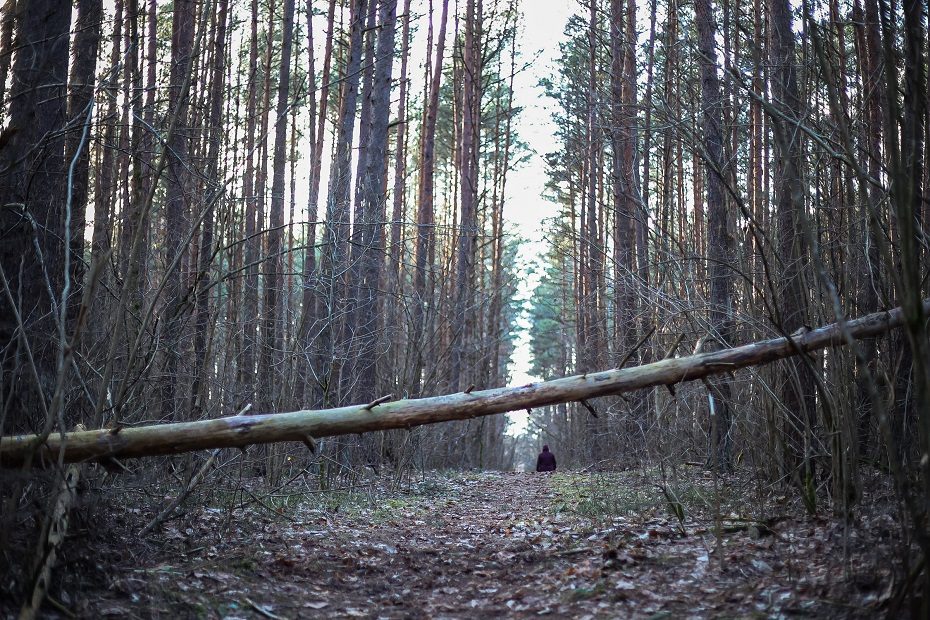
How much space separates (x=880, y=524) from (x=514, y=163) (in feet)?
68.2

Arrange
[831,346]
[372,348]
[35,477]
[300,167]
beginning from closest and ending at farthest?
[35,477], [831,346], [372,348], [300,167]

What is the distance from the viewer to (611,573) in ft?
14.6

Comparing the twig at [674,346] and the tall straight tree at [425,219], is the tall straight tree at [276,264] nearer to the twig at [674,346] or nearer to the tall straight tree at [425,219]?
the tall straight tree at [425,219]

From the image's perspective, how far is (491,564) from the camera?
520cm

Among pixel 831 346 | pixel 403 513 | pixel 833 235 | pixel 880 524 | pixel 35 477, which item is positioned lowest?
pixel 403 513

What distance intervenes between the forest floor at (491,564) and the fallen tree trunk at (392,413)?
0.54 meters

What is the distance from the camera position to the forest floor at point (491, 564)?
12.2 ft

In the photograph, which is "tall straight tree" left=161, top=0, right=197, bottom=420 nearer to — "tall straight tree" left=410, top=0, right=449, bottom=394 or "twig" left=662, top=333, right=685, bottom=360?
"tall straight tree" left=410, top=0, right=449, bottom=394

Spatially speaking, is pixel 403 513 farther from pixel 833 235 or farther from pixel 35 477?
pixel 833 235

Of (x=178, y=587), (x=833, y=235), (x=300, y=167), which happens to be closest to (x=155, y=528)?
(x=178, y=587)

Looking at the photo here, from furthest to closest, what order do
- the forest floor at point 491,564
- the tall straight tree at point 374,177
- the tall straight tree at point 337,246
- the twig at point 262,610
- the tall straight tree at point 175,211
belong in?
the tall straight tree at point 374,177
the tall straight tree at point 337,246
the tall straight tree at point 175,211
the twig at point 262,610
the forest floor at point 491,564

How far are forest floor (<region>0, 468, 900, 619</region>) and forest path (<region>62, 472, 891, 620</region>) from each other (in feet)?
0.05

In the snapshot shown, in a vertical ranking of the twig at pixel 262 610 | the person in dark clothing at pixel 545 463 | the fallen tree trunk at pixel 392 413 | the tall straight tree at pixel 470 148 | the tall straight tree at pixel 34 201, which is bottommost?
the person in dark clothing at pixel 545 463

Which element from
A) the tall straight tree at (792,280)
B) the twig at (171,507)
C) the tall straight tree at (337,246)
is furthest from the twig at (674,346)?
the twig at (171,507)
